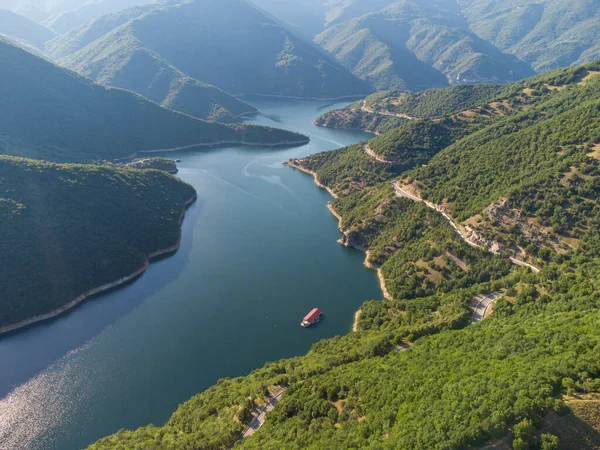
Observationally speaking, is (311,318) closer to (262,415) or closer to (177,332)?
(177,332)

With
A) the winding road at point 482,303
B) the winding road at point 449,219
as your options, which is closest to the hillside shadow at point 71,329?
the winding road at point 449,219

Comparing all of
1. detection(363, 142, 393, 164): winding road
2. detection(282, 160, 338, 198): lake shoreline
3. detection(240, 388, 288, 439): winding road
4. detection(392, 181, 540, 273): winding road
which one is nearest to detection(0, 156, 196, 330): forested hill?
detection(282, 160, 338, 198): lake shoreline

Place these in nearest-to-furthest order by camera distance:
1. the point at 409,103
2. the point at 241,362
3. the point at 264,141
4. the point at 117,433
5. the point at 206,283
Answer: the point at 117,433
the point at 241,362
the point at 206,283
the point at 264,141
the point at 409,103

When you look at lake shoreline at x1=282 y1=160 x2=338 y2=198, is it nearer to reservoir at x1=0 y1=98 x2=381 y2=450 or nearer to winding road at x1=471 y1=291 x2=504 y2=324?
reservoir at x1=0 y1=98 x2=381 y2=450

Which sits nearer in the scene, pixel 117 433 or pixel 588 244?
pixel 117 433

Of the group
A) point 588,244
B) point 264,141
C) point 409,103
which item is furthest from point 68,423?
point 409,103

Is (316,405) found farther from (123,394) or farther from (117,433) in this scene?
(123,394)
